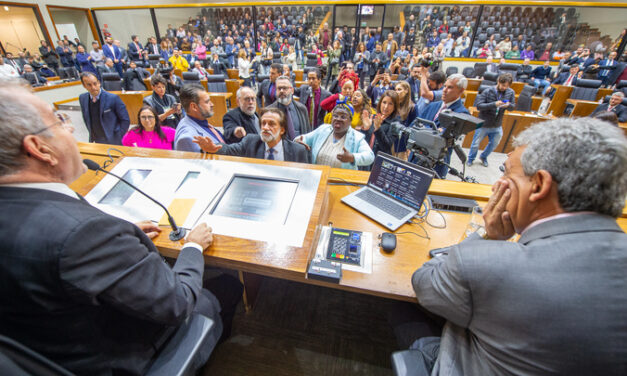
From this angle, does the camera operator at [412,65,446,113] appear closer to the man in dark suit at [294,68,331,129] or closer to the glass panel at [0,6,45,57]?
the man in dark suit at [294,68,331,129]

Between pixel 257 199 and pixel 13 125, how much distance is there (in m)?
0.85

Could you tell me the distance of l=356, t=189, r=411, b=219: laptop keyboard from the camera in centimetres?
149

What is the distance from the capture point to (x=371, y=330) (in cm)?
179

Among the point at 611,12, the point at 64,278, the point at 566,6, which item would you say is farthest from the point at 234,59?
the point at 611,12

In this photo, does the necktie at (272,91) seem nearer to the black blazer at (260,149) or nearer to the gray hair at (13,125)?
the black blazer at (260,149)

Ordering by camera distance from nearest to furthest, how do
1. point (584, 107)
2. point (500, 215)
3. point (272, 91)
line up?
point (500, 215), point (272, 91), point (584, 107)

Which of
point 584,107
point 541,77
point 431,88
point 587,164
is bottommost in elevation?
point 584,107

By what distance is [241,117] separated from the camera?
3025mm

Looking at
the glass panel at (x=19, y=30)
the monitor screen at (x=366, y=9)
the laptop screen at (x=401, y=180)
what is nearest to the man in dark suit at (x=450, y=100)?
the laptop screen at (x=401, y=180)

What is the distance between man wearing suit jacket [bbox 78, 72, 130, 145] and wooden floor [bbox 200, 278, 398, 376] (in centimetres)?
307

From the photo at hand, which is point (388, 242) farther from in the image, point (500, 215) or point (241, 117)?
point (241, 117)

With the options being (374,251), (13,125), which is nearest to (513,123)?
(374,251)

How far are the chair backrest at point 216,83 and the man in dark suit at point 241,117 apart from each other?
4.30 metres

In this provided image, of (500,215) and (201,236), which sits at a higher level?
(500,215)
